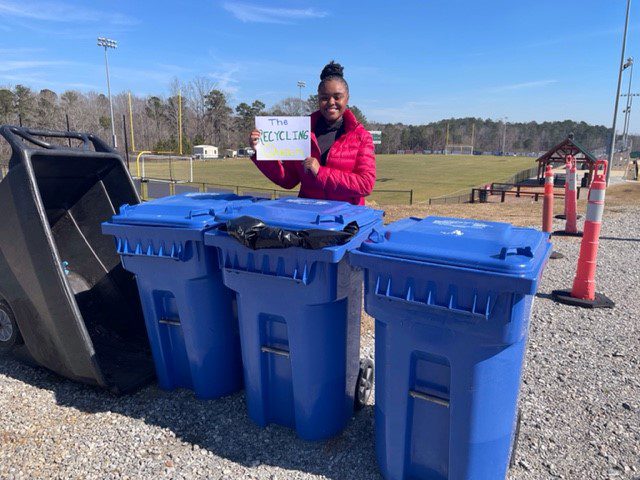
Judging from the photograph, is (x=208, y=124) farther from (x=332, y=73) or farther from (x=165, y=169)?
(x=332, y=73)

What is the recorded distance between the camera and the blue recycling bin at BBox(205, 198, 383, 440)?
216cm

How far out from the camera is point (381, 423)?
2.12 metres

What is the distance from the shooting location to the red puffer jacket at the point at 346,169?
2.83 m

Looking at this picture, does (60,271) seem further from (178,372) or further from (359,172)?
(359,172)

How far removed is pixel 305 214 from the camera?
91.0 inches

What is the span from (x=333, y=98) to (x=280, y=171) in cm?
66

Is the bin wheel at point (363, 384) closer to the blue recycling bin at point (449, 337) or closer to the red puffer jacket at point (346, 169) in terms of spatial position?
the blue recycling bin at point (449, 337)

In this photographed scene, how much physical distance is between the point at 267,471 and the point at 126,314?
2.07 meters

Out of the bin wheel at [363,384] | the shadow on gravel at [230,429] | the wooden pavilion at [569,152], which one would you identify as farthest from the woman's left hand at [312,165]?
the wooden pavilion at [569,152]

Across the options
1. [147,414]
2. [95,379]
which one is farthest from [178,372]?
[95,379]

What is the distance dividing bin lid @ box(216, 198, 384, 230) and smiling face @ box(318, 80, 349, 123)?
2.41ft

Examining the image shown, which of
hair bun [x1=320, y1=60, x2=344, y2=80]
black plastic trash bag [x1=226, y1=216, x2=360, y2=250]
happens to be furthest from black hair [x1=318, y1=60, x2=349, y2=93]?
black plastic trash bag [x1=226, y1=216, x2=360, y2=250]

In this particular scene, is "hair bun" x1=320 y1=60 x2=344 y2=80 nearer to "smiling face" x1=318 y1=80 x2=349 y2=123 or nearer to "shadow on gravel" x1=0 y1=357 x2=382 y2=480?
"smiling face" x1=318 y1=80 x2=349 y2=123

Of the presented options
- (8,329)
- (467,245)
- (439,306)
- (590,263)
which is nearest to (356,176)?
(467,245)
